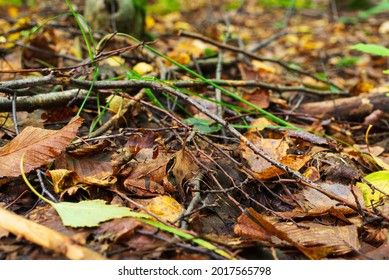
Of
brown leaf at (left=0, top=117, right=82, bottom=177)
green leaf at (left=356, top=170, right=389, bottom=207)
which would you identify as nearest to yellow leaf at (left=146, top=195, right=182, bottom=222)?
brown leaf at (left=0, top=117, right=82, bottom=177)

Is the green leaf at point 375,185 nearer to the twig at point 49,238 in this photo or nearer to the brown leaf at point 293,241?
the brown leaf at point 293,241

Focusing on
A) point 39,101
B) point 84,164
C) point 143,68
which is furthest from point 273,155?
point 143,68

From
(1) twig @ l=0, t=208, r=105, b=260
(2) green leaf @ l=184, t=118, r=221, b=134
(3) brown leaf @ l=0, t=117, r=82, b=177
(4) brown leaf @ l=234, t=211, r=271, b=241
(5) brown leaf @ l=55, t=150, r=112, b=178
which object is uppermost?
(3) brown leaf @ l=0, t=117, r=82, b=177

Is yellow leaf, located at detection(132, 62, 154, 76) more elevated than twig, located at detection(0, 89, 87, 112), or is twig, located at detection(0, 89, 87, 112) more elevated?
twig, located at detection(0, 89, 87, 112)

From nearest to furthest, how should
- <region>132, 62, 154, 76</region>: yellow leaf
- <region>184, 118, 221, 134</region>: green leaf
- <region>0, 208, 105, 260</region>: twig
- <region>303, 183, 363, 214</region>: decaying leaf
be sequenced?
<region>0, 208, 105, 260</region>: twig → <region>303, 183, 363, 214</region>: decaying leaf → <region>184, 118, 221, 134</region>: green leaf → <region>132, 62, 154, 76</region>: yellow leaf

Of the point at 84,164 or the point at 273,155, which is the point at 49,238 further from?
the point at 273,155

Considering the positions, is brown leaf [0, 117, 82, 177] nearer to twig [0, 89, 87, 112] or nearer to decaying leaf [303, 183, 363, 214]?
twig [0, 89, 87, 112]
